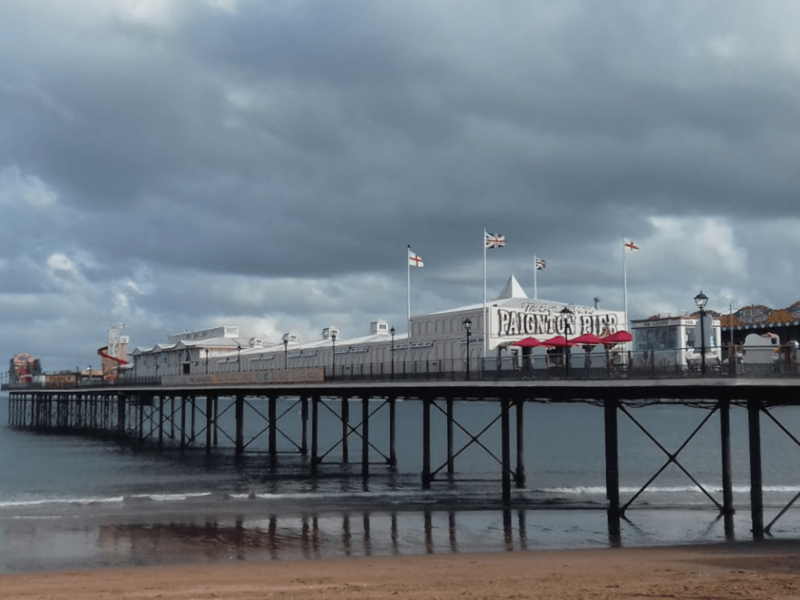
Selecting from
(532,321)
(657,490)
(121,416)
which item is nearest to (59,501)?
(657,490)

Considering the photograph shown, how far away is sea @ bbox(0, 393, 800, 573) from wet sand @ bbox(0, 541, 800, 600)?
160cm

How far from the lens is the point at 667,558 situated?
17.9m

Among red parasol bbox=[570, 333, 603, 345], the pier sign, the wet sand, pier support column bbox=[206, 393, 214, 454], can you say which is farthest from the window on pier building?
the pier sign

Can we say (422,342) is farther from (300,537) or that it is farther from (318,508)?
(300,537)

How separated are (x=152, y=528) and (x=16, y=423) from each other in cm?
8622

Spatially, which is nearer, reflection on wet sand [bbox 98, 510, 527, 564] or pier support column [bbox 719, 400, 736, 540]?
reflection on wet sand [bbox 98, 510, 527, 564]

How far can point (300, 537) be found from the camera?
2197cm

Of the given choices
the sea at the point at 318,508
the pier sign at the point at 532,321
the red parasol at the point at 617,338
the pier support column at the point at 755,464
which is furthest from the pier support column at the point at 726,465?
the pier sign at the point at 532,321

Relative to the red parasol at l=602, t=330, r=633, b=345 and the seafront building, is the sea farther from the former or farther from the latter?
the seafront building

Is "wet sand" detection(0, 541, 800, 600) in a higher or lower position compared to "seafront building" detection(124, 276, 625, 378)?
lower

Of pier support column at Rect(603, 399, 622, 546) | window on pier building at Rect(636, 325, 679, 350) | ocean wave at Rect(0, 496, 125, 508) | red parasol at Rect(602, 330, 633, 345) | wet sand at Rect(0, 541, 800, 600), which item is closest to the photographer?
wet sand at Rect(0, 541, 800, 600)

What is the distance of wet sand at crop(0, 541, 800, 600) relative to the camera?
14.1 metres

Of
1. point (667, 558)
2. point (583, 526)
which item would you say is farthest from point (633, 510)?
point (667, 558)

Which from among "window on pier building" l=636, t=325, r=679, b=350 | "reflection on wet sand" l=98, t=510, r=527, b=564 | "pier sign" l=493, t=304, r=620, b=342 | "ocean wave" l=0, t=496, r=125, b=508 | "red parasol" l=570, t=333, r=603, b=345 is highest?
"pier sign" l=493, t=304, r=620, b=342
